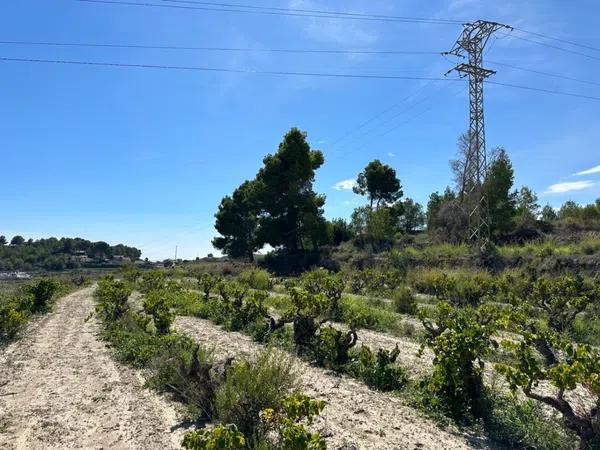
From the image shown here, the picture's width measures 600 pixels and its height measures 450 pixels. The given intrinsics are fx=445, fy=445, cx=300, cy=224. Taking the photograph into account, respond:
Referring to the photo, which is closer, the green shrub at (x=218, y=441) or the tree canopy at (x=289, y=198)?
the green shrub at (x=218, y=441)

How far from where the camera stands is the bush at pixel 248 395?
3.89 m

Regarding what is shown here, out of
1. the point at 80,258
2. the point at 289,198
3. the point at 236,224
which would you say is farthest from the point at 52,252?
the point at 289,198

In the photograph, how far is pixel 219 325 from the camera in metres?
10.4

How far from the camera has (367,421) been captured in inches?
169

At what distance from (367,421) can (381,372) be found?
1215 millimetres

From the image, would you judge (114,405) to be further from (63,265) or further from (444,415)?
(63,265)

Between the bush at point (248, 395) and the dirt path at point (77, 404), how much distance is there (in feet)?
1.82

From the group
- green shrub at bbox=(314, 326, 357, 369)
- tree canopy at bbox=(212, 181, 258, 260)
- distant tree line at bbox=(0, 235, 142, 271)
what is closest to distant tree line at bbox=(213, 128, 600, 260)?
tree canopy at bbox=(212, 181, 258, 260)

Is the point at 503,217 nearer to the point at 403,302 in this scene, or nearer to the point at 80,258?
the point at 403,302

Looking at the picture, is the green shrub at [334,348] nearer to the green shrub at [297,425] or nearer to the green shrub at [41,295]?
the green shrub at [297,425]

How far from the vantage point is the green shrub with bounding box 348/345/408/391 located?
17.5 feet

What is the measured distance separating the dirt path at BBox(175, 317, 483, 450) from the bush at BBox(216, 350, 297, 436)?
0.57 meters

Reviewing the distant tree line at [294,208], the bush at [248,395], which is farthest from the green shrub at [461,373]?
the distant tree line at [294,208]

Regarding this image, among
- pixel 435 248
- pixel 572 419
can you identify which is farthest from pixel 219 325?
pixel 435 248
